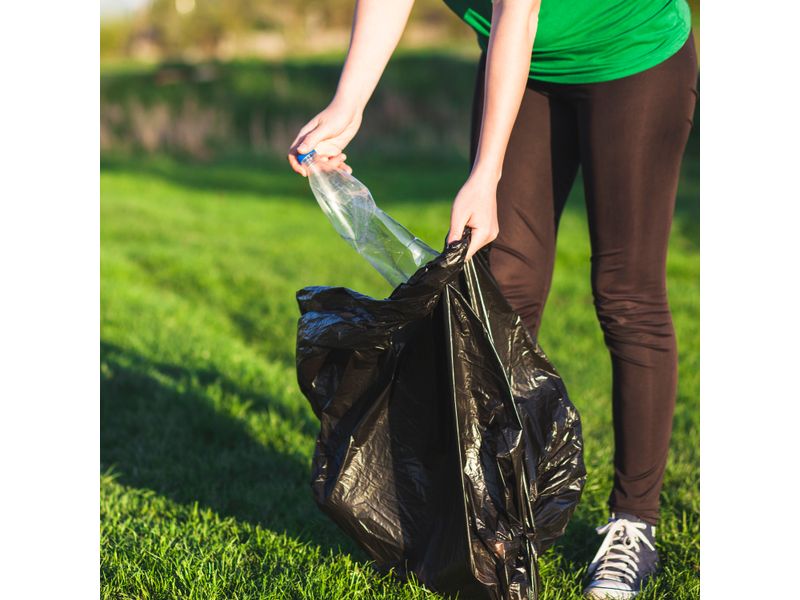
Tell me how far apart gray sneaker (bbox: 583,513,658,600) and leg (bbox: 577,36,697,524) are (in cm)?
4

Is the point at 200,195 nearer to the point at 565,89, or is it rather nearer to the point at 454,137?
the point at 454,137

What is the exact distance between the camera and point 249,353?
15.3 feet

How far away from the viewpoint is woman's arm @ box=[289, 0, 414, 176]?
2180 millimetres

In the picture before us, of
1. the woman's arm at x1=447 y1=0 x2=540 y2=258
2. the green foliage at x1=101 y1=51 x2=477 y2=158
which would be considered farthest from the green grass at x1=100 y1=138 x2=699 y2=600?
the green foliage at x1=101 y1=51 x2=477 y2=158

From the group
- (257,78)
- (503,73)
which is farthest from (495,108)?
(257,78)

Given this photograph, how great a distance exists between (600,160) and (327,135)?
2.14 ft

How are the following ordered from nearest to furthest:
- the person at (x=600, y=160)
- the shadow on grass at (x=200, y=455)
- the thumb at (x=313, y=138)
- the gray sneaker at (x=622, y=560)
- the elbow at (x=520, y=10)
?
the elbow at (x=520, y=10)
the person at (x=600, y=160)
the thumb at (x=313, y=138)
the gray sneaker at (x=622, y=560)
the shadow on grass at (x=200, y=455)

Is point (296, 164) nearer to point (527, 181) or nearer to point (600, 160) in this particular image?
point (527, 181)

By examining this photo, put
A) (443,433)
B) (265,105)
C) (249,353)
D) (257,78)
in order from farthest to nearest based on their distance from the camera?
1. (257,78)
2. (265,105)
3. (249,353)
4. (443,433)

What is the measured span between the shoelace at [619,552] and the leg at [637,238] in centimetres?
5

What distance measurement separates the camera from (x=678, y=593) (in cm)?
231

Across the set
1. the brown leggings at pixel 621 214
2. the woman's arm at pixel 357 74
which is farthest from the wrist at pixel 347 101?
the brown leggings at pixel 621 214

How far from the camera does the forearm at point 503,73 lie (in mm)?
1953

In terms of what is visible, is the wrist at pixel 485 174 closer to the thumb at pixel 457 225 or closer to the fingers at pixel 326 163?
the thumb at pixel 457 225
